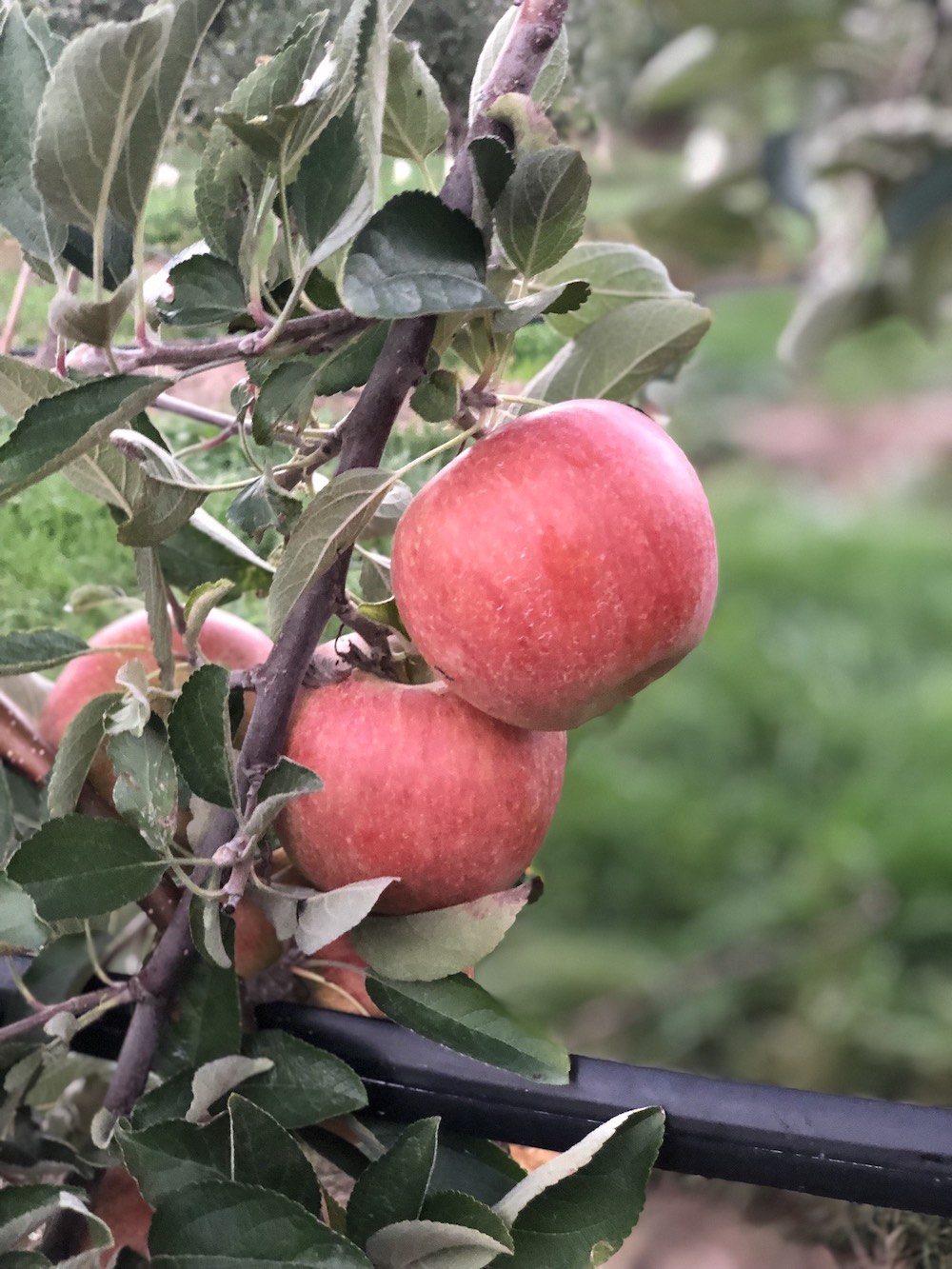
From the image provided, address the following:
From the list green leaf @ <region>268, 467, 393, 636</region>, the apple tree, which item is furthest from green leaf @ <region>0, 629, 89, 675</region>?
green leaf @ <region>268, 467, 393, 636</region>

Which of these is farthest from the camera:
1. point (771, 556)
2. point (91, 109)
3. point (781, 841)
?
point (771, 556)

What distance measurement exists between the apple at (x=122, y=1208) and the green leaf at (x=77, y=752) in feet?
0.45

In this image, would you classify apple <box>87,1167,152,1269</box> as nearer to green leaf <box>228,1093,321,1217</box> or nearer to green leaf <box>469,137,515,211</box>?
green leaf <box>228,1093,321,1217</box>

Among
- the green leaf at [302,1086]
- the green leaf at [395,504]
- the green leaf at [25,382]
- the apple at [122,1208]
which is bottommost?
the apple at [122,1208]

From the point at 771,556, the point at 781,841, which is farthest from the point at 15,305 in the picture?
the point at 771,556

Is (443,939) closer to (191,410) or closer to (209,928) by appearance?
(209,928)

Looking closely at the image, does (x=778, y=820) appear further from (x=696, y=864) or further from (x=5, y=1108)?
(x=5, y=1108)

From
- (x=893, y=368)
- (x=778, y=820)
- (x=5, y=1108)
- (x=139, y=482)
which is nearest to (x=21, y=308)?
(x=139, y=482)

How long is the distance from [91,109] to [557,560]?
159mm

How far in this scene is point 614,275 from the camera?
42 cm

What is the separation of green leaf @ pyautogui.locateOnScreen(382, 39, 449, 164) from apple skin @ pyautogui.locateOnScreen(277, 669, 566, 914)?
0.56ft

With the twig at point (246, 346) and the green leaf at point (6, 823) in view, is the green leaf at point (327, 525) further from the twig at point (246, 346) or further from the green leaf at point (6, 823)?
the green leaf at point (6, 823)

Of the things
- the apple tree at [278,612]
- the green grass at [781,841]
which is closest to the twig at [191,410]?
the apple tree at [278,612]

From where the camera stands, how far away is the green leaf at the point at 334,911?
0.34 meters
